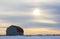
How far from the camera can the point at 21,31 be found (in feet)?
444

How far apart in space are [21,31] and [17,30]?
86.3 inches

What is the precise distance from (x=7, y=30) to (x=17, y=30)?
15.9 ft

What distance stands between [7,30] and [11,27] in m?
2.47

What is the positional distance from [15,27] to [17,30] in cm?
225

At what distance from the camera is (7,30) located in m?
132

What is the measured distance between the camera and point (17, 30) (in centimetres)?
13412

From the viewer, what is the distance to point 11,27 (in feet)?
438

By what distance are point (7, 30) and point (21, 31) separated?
6985mm

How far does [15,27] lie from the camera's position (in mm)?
135625

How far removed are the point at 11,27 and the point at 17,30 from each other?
10.3 feet

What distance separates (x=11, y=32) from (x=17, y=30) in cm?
649

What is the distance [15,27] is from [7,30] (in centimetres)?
501
